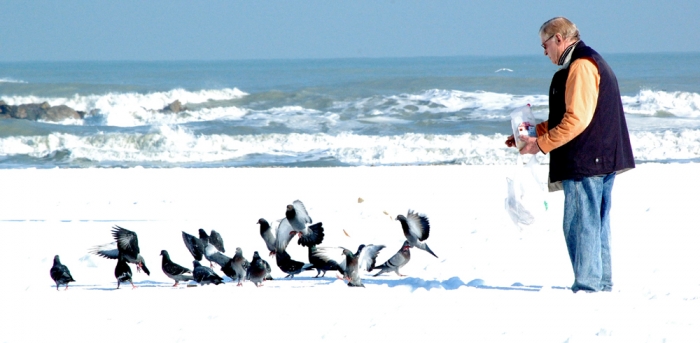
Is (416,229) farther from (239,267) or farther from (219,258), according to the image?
(219,258)

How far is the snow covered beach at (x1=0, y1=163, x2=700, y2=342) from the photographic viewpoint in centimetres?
349

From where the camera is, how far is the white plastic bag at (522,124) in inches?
160

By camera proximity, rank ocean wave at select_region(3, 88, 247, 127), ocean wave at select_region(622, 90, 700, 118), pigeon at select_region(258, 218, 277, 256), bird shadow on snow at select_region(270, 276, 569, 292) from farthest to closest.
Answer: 1. ocean wave at select_region(3, 88, 247, 127)
2. ocean wave at select_region(622, 90, 700, 118)
3. pigeon at select_region(258, 218, 277, 256)
4. bird shadow on snow at select_region(270, 276, 569, 292)

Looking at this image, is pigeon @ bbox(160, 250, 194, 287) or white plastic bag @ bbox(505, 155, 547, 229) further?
pigeon @ bbox(160, 250, 194, 287)

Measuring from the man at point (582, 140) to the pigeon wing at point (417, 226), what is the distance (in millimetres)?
1128

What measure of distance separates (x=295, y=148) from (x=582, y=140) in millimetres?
14971

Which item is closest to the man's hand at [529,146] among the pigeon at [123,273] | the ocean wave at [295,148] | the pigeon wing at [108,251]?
the pigeon at [123,273]

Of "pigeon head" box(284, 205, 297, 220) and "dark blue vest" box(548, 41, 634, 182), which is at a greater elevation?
"dark blue vest" box(548, 41, 634, 182)

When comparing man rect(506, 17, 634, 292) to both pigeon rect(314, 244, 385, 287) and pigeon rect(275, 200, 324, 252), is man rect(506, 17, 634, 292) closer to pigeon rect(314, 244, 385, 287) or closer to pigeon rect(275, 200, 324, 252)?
pigeon rect(314, 244, 385, 287)

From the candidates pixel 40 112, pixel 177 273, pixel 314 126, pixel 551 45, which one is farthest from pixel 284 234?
pixel 40 112

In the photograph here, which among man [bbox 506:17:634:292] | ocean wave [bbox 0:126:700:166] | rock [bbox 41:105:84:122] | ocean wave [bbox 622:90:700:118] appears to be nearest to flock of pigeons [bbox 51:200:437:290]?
man [bbox 506:17:634:292]

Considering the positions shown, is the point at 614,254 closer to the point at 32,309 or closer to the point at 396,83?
the point at 32,309

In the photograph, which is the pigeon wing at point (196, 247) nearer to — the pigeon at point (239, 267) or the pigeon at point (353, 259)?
the pigeon at point (239, 267)

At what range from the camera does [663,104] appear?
24141 millimetres
